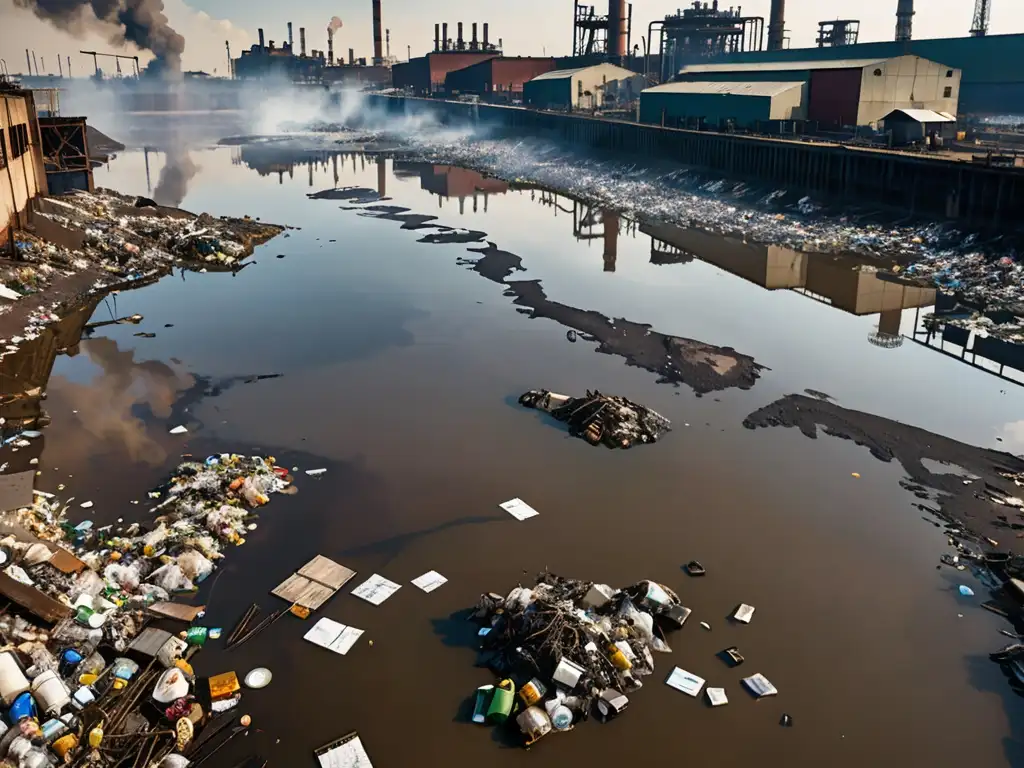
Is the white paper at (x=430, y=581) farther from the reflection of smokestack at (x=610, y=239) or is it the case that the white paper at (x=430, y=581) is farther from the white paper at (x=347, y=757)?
the reflection of smokestack at (x=610, y=239)

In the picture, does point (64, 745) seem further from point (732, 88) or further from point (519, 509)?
point (732, 88)

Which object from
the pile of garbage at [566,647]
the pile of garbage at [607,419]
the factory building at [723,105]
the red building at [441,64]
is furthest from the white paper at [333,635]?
the red building at [441,64]

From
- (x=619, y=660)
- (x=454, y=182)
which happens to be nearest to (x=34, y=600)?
(x=619, y=660)

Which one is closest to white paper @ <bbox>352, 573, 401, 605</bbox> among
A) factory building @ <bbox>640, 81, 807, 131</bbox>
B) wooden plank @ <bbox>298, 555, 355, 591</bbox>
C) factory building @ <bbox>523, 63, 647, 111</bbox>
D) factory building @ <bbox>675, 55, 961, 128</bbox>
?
wooden plank @ <bbox>298, 555, 355, 591</bbox>

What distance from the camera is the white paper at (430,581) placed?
7.29m

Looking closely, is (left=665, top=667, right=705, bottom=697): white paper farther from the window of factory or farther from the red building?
the red building

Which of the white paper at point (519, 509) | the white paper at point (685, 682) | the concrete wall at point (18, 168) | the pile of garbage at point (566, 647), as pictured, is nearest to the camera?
the pile of garbage at point (566, 647)

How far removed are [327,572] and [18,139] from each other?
68.1ft

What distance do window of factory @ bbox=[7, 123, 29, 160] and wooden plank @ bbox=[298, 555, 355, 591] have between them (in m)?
18.9

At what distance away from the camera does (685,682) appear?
6125 millimetres

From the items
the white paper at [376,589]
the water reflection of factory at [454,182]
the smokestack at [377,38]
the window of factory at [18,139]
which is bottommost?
the white paper at [376,589]

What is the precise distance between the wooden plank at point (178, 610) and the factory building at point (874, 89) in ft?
106

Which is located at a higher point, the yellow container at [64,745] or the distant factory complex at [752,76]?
the distant factory complex at [752,76]

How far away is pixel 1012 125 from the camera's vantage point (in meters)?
34.8
